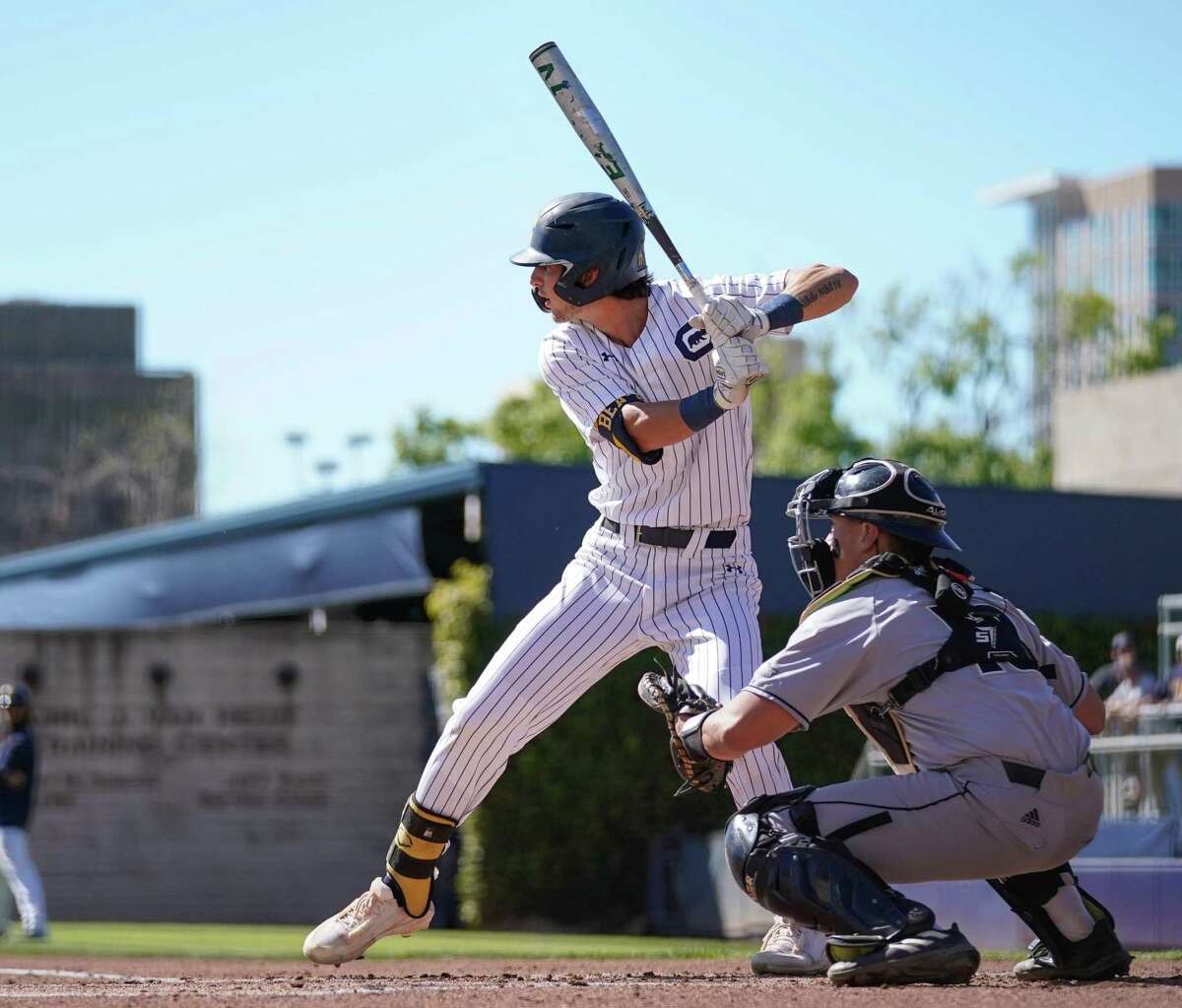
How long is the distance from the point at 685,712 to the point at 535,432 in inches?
2312

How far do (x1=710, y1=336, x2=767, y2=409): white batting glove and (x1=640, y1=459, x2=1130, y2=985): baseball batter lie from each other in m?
0.45

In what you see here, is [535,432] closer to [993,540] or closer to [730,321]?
[993,540]

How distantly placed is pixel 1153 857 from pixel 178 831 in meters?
9.96

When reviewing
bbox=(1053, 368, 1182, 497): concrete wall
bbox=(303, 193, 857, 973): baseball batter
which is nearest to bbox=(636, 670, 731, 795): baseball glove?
bbox=(303, 193, 857, 973): baseball batter

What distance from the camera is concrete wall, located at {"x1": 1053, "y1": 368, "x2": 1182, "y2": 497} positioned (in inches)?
1172

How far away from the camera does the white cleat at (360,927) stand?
20.5ft

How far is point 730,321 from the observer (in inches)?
224

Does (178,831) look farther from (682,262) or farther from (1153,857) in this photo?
(682,262)

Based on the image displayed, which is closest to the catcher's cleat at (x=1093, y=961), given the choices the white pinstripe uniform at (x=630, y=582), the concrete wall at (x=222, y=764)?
the white pinstripe uniform at (x=630, y=582)

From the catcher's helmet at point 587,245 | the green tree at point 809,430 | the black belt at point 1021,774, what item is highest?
the green tree at point 809,430

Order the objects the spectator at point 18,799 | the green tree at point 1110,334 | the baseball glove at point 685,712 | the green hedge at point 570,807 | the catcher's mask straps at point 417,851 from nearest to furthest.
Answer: the baseball glove at point 685,712
the catcher's mask straps at point 417,851
the spectator at point 18,799
the green hedge at point 570,807
the green tree at point 1110,334

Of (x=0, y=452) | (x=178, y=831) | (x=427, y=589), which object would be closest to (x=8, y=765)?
(x=178, y=831)

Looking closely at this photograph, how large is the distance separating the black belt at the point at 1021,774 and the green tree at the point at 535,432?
5615 cm

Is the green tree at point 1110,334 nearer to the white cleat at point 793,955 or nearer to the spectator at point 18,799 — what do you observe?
the spectator at point 18,799
